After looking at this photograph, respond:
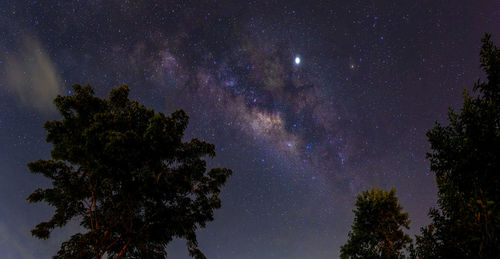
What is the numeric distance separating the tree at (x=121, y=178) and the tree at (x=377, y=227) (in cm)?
1224

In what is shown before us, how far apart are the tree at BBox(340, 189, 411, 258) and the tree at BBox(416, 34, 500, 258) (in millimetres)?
8859

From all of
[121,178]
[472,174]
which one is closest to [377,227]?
[472,174]

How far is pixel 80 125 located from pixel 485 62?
1916cm

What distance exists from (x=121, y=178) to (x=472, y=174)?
53.0ft

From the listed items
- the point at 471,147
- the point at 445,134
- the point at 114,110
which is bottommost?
the point at 471,147

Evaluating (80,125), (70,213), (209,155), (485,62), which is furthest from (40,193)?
(485,62)

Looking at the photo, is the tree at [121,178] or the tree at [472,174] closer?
the tree at [472,174]

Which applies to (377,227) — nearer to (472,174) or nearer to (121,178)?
(472,174)

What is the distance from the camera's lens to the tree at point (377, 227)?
63.3 feet

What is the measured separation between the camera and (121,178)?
45.3 feet

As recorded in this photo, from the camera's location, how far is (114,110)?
49.8 ft

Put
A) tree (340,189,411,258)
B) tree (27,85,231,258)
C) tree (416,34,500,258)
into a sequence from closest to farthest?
tree (416,34,500,258), tree (27,85,231,258), tree (340,189,411,258)

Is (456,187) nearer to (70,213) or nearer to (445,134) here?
(445,134)

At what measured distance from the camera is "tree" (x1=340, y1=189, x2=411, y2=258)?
1928cm
